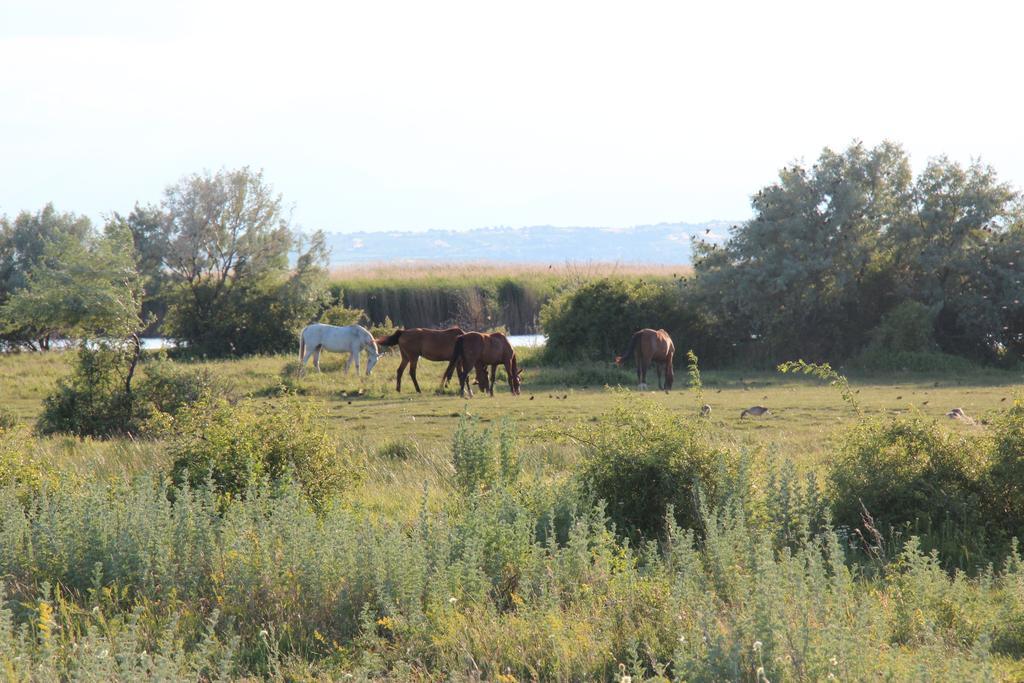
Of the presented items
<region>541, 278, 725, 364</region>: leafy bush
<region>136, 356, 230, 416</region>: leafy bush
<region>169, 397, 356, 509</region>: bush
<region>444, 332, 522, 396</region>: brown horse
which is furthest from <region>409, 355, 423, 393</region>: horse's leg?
<region>169, 397, 356, 509</region>: bush

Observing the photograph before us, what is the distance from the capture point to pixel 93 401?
54.7 feet

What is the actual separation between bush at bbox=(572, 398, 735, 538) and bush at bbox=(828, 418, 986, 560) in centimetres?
94

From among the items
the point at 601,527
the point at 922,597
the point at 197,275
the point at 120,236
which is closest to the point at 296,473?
the point at 601,527

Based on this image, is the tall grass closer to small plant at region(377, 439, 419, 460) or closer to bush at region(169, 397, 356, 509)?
small plant at region(377, 439, 419, 460)

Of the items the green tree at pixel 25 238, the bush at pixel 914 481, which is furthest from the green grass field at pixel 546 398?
the green tree at pixel 25 238

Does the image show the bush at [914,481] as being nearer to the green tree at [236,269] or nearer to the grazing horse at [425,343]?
the grazing horse at [425,343]

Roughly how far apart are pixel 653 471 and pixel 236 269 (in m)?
26.8

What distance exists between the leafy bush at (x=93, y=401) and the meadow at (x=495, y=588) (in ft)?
21.6

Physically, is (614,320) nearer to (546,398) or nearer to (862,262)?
(862,262)

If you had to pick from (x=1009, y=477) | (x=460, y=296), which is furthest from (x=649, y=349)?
(x=460, y=296)

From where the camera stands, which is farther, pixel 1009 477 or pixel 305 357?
pixel 305 357

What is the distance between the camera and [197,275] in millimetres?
33812

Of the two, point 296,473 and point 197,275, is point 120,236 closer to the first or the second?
point 296,473

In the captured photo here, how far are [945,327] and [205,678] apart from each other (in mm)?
25925
